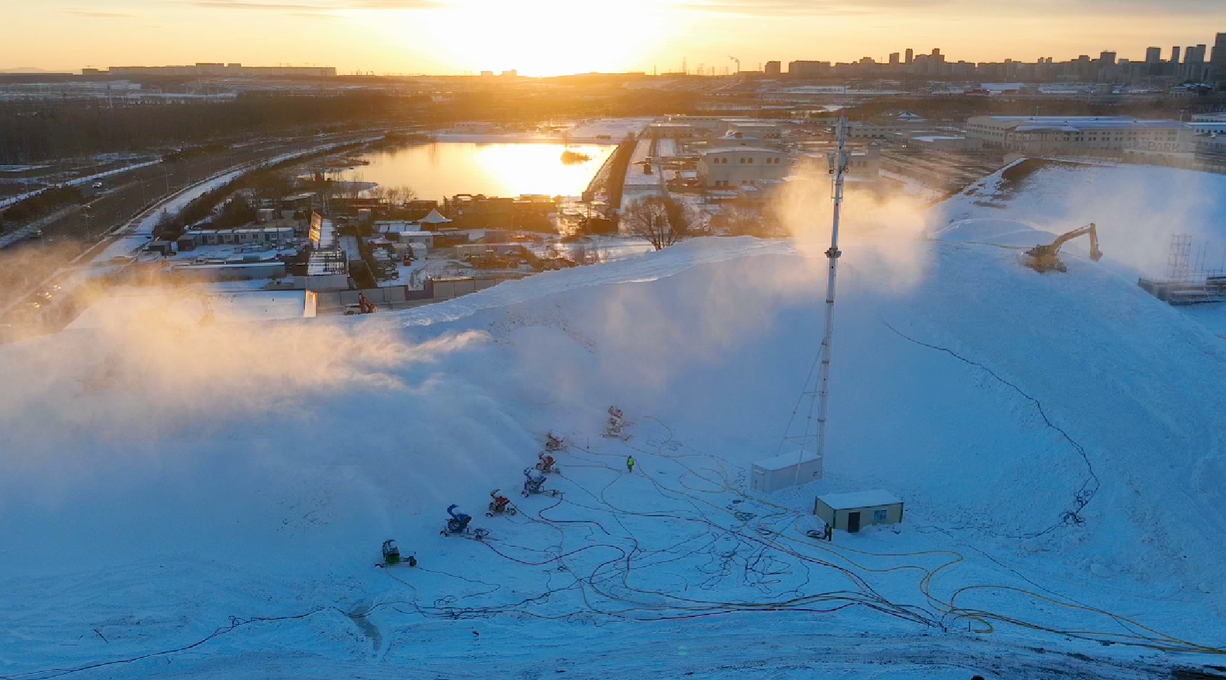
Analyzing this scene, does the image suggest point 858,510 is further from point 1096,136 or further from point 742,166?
point 1096,136

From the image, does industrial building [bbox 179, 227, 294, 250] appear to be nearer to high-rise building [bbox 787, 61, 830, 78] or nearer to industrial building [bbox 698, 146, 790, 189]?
industrial building [bbox 698, 146, 790, 189]

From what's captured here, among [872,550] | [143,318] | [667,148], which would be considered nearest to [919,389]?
[872,550]

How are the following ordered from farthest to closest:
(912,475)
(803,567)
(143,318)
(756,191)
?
(756,191) < (143,318) < (912,475) < (803,567)

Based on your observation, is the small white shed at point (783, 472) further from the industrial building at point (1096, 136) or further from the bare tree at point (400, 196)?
the industrial building at point (1096, 136)

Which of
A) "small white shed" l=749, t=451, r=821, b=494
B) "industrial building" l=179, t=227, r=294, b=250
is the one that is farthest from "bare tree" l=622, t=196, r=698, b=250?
"small white shed" l=749, t=451, r=821, b=494

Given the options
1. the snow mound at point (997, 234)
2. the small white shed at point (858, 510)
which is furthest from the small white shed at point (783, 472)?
the snow mound at point (997, 234)

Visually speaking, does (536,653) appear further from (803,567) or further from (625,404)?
(625,404)
